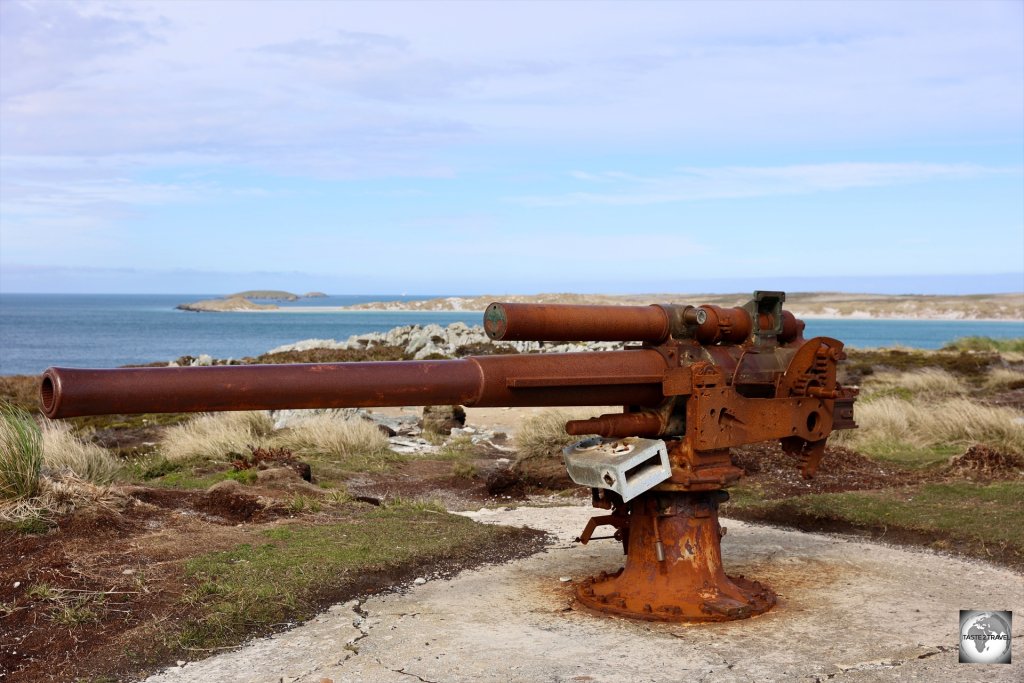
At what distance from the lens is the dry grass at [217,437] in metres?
11.6

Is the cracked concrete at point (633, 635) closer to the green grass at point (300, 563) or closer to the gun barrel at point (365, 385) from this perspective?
the green grass at point (300, 563)

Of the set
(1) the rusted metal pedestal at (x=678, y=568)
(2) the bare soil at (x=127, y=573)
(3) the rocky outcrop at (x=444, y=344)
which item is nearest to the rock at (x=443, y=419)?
(2) the bare soil at (x=127, y=573)

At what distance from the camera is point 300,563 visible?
272 inches

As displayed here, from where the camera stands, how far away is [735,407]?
5734mm

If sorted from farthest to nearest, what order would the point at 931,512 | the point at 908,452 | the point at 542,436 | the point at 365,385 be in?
the point at 908,452, the point at 542,436, the point at 931,512, the point at 365,385

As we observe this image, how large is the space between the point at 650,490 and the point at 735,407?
26.8 inches

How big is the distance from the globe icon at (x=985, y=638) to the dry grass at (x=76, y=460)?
6653 millimetres

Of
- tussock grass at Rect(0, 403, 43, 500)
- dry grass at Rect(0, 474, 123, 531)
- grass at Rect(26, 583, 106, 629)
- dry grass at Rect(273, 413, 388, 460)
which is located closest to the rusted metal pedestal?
grass at Rect(26, 583, 106, 629)

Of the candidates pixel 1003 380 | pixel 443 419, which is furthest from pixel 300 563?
pixel 1003 380

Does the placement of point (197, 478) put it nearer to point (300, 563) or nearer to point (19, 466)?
point (19, 466)

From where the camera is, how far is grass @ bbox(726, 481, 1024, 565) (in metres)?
7.89

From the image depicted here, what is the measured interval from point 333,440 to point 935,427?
25.4ft

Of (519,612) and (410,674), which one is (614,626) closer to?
(519,612)

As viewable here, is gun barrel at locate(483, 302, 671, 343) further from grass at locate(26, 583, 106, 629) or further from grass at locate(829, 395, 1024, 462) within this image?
grass at locate(829, 395, 1024, 462)
